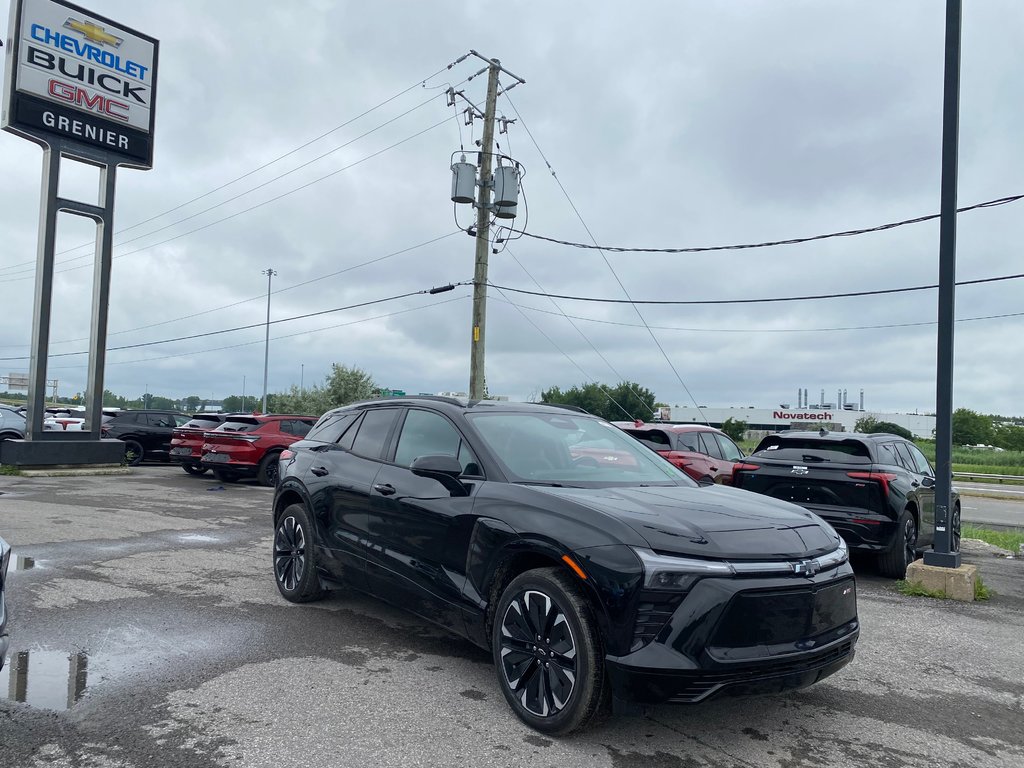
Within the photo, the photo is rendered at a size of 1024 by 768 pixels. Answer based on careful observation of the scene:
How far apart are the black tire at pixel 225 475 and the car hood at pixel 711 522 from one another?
13.2m

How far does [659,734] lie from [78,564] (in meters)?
6.00

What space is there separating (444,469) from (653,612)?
1.47 meters

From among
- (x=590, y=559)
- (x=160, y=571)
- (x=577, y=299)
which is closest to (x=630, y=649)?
(x=590, y=559)

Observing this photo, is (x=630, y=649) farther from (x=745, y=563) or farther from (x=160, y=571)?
(x=160, y=571)

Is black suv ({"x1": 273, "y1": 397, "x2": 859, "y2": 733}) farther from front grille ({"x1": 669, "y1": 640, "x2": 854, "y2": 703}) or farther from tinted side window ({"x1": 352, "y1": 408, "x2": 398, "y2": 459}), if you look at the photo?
tinted side window ({"x1": 352, "y1": 408, "x2": 398, "y2": 459})

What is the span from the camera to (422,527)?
4.68 m

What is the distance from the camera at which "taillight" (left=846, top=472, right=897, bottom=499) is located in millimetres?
7766

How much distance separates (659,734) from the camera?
3801mm

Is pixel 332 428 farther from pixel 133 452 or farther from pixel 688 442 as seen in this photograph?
pixel 133 452

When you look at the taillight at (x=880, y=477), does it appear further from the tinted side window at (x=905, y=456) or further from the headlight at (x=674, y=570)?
the headlight at (x=674, y=570)

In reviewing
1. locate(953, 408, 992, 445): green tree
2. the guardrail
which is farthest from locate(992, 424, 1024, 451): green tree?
the guardrail

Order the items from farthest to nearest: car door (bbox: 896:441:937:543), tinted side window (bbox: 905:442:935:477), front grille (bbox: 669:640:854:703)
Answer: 1. tinted side window (bbox: 905:442:935:477)
2. car door (bbox: 896:441:937:543)
3. front grille (bbox: 669:640:854:703)

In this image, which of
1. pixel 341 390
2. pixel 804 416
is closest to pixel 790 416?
pixel 804 416

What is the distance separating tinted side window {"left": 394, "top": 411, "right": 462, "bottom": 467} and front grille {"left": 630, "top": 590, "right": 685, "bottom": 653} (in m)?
1.72
